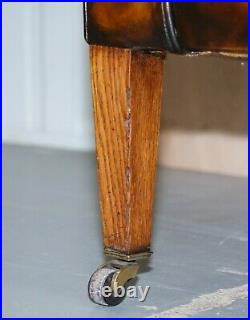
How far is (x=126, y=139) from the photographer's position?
101cm

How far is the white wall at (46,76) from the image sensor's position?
112 inches

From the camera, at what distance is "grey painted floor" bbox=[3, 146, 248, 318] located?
107 centimetres

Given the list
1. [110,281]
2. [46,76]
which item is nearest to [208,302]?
[110,281]

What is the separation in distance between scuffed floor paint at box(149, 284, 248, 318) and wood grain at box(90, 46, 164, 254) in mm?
99

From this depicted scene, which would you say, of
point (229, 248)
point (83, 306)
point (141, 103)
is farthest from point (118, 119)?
point (229, 248)

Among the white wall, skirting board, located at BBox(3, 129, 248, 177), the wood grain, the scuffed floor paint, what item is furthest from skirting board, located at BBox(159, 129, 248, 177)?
the wood grain

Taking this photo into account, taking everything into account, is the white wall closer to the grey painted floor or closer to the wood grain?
the grey painted floor

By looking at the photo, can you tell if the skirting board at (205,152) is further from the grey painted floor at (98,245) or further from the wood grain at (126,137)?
the wood grain at (126,137)

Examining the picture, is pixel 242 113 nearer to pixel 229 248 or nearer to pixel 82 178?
pixel 82 178

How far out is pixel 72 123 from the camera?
2.88 metres

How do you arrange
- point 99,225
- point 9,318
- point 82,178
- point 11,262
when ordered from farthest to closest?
1. point 82,178
2. point 99,225
3. point 11,262
4. point 9,318

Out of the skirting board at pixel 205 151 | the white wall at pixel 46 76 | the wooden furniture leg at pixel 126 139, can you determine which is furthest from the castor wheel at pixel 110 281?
the white wall at pixel 46 76

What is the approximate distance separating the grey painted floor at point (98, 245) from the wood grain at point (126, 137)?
0.40ft

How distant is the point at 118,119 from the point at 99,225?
61 centimetres
